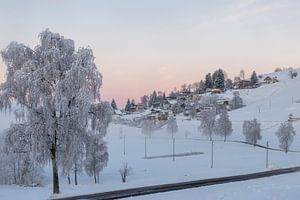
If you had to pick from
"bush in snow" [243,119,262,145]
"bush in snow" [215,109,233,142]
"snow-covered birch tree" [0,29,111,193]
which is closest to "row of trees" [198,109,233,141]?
"bush in snow" [215,109,233,142]

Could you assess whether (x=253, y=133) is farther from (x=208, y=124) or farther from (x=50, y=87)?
(x=50, y=87)

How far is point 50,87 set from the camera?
32375 mm

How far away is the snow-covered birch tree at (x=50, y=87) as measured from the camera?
31.6m

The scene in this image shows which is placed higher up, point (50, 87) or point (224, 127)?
point (50, 87)

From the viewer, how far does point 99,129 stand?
34.6m

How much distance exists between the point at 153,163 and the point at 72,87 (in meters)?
76.7

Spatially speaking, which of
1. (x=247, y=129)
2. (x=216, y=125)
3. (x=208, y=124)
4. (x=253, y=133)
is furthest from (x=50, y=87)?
(x=208, y=124)

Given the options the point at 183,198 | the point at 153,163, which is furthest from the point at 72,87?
the point at 153,163

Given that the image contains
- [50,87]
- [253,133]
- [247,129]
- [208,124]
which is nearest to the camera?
[50,87]

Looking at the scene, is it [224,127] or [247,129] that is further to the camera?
[224,127]

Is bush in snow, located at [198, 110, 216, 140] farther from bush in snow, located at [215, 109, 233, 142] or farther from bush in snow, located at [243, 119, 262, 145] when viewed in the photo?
bush in snow, located at [243, 119, 262, 145]

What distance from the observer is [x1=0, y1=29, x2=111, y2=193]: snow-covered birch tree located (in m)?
31.6

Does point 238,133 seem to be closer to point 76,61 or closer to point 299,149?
point 299,149

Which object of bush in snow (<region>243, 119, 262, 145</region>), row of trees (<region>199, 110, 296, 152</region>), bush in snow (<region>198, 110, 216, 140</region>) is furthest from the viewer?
bush in snow (<region>198, 110, 216, 140</region>)
